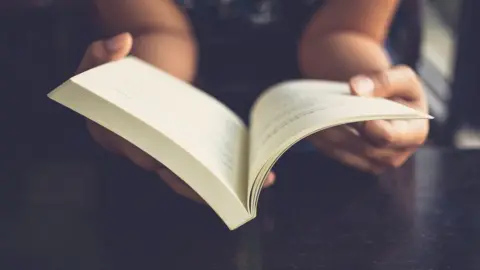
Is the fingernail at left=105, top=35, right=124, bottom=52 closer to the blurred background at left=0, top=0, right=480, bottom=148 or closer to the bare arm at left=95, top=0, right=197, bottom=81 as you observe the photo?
the bare arm at left=95, top=0, right=197, bottom=81

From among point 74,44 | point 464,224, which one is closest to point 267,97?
point 464,224

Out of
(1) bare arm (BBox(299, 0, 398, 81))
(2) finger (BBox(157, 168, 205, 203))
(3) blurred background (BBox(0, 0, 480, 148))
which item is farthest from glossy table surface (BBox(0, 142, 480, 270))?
(3) blurred background (BBox(0, 0, 480, 148))

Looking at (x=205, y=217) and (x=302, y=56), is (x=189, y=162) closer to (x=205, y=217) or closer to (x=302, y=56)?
(x=205, y=217)

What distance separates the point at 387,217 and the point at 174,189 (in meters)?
0.20

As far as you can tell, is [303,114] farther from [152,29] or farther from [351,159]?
[152,29]

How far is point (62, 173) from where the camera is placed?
64 cm

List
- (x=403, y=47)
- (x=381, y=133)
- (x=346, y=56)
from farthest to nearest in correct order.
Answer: (x=403, y=47)
(x=346, y=56)
(x=381, y=133)

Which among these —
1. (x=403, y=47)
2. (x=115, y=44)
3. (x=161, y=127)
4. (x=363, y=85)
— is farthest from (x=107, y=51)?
(x=403, y=47)

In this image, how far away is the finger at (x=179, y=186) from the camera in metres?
0.52

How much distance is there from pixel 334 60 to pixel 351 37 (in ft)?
0.11

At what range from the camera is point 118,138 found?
560mm

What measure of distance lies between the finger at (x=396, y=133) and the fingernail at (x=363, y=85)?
0.03 metres

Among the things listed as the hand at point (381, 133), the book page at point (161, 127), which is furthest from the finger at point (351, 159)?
the book page at point (161, 127)

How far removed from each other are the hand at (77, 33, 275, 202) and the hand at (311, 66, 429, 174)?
0.31ft
